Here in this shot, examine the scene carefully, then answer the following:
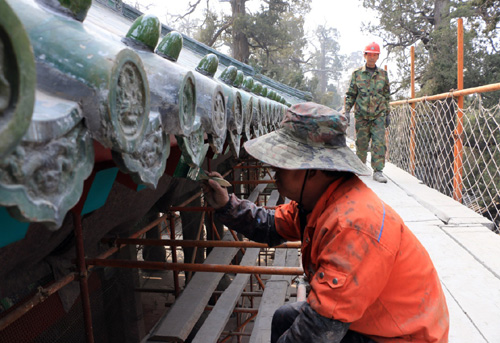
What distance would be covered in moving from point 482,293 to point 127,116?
3122mm

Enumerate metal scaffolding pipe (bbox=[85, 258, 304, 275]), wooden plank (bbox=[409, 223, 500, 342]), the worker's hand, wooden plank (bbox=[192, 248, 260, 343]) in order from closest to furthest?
the worker's hand → metal scaffolding pipe (bbox=[85, 258, 304, 275]) → wooden plank (bbox=[409, 223, 500, 342]) → wooden plank (bbox=[192, 248, 260, 343])

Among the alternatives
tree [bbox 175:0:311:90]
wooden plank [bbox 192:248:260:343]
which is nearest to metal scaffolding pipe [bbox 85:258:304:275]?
wooden plank [bbox 192:248:260:343]

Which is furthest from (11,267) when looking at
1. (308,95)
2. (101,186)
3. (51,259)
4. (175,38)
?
(308,95)

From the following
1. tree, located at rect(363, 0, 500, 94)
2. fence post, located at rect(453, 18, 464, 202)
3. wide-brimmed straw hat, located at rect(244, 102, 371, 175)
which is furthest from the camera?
tree, located at rect(363, 0, 500, 94)

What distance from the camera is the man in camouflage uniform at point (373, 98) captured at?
636cm

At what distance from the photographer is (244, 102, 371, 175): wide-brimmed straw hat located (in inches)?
63.5

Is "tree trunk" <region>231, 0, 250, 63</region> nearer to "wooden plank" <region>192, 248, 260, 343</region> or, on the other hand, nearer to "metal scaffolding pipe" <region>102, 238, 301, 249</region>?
"wooden plank" <region>192, 248, 260, 343</region>

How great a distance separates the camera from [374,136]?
6.51m

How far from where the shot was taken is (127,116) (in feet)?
2.64

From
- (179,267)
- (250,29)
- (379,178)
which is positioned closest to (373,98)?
(379,178)

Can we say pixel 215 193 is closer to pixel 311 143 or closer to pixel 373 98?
pixel 311 143

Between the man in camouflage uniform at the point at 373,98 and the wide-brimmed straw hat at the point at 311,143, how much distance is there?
4.97 m

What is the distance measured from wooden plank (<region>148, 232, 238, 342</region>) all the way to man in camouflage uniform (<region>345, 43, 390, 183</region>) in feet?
Result: 12.1

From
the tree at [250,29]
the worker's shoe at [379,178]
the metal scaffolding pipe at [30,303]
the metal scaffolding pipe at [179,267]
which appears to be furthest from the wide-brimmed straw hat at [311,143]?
the tree at [250,29]
